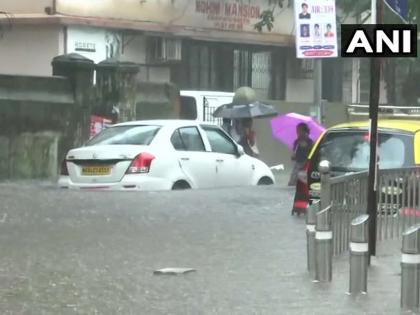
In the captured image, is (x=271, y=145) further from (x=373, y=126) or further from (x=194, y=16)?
A: (x=373, y=126)

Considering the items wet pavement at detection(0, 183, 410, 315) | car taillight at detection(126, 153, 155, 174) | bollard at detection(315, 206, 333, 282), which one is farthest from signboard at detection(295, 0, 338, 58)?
bollard at detection(315, 206, 333, 282)

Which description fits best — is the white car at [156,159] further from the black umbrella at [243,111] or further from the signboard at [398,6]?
the signboard at [398,6]

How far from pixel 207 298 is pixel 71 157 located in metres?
7.68

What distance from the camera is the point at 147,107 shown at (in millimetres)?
21750

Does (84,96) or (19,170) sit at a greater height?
(84,96)

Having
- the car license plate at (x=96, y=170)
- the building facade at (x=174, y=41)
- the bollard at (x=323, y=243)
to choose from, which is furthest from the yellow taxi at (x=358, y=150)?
the building facade at (x=174, y=41)

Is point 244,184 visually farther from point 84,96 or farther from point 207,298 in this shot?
point 207,298

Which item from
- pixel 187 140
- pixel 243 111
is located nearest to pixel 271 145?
pixel 243 111

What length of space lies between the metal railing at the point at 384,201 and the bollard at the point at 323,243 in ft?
3.09

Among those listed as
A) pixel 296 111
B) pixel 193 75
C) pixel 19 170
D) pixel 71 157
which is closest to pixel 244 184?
pixel 71 157

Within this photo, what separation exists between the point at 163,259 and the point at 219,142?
271 inches

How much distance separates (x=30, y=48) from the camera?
25750 millimetres

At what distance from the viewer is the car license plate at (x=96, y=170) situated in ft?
48.1

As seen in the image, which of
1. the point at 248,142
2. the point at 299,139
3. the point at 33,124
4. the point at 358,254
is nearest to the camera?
the point at 358,254
